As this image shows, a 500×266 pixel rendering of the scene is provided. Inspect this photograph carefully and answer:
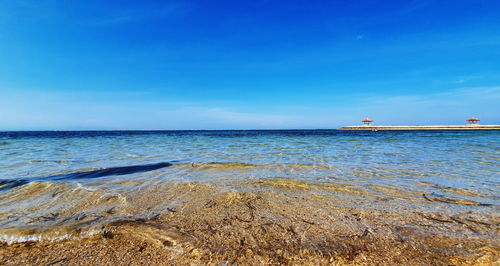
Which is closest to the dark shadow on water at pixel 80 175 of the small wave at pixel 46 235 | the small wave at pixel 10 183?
the small wave at pixel 10 183

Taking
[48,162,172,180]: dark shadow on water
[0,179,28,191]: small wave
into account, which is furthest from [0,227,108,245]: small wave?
[48,162,172,180]: dark shadow on water

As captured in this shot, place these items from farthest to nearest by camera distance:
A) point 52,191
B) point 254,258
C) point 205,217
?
point 52,191
point 205,217
point 254,258

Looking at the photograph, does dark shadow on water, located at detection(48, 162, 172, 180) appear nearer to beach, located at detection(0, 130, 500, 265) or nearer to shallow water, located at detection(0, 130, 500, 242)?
shallow water, located at detection(0, 130, 500, 242)

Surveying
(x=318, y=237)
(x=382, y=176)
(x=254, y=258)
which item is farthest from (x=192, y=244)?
(x=382, y=176)

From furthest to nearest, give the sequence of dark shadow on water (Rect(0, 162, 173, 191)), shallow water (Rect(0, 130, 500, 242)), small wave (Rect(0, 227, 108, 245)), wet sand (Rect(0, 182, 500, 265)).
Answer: dark shadow on water (Rect(0, 162, 173, 191)) < shallow water (Rect(0, 130, 500, 242)) < small wave (Rect(0, 227, 108, 245)) < wet sand (Rect(0, 182, 500, 265))

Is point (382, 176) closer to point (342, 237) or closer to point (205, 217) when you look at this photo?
point (342, 237)

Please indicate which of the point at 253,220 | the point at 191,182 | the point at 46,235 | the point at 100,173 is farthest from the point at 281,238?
the point at 100,173

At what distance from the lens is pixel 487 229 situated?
8.98ft

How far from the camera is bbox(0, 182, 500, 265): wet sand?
2160mm

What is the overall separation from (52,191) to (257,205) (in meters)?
3.86

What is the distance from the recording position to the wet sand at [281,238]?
7.09 ft

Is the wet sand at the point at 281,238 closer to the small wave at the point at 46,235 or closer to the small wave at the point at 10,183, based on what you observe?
the small wave at the point at 46,235

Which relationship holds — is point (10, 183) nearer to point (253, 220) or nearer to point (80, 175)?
point (80, 175)

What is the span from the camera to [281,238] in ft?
8.29
